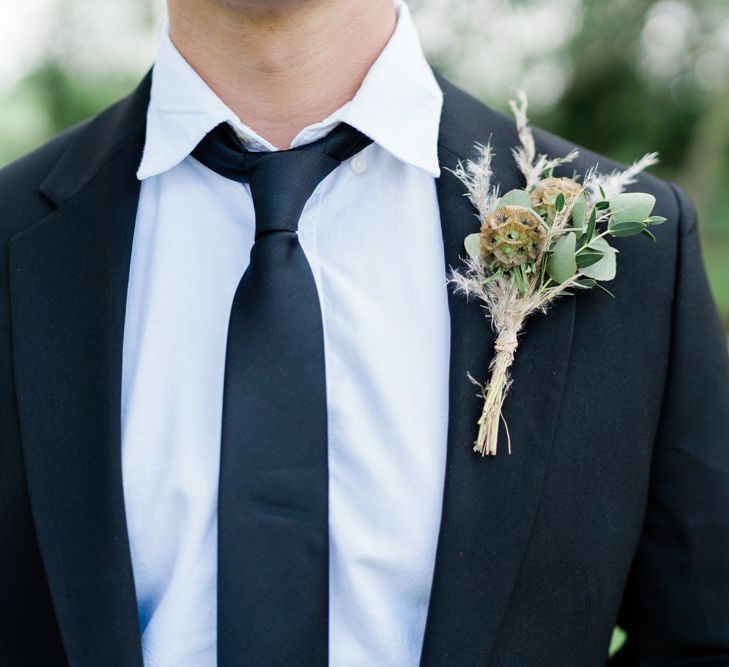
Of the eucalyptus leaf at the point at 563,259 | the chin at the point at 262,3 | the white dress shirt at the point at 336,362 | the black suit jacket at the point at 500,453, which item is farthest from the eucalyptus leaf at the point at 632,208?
the chin at the point at 262,3

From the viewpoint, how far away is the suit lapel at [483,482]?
5.28ft

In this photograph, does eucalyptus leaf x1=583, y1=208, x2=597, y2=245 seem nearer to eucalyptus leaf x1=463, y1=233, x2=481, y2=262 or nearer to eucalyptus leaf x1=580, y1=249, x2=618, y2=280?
eucalyptus leaf x1=580, y1=249, x2=618, y2=280

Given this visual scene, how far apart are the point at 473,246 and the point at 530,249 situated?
0.13 m

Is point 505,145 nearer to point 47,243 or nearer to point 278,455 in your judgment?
point 278,455

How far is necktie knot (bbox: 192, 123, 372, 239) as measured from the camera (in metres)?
1.68

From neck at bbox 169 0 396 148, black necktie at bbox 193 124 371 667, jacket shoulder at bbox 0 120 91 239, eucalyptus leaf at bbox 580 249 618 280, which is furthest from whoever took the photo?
jacket shoulder at bbox 0 120 91 239

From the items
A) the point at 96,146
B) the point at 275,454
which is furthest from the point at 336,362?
the point at 96,146

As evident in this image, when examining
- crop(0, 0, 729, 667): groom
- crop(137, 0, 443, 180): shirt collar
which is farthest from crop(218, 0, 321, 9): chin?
crop(137, 0, 443, 180): shirt collar

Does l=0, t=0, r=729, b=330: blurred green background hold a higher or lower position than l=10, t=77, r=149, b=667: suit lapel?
higher

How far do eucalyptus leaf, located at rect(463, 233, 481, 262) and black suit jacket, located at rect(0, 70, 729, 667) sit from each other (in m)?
0.06

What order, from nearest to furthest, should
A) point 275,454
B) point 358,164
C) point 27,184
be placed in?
1. point 275,454
2. point 358,164
3. point 27,184

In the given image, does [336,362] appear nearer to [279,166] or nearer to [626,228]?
[279,166]

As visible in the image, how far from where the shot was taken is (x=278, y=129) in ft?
6.01

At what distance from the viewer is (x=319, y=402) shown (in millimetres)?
1618
